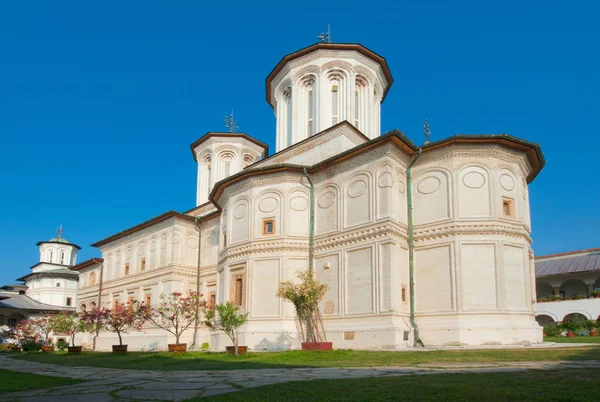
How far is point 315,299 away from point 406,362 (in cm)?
670

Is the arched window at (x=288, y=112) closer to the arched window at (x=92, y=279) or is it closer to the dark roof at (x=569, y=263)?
the arched window at (x=92, y=279)

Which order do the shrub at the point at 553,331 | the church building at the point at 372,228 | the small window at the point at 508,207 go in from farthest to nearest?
the shrub at the point at 553,331 → the small window at the point at 508,207 → the church building at the point at 372,228

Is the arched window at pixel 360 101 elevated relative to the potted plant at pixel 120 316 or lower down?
elevated

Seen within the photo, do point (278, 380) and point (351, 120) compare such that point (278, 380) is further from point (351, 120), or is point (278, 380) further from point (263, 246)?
point (351, 120)

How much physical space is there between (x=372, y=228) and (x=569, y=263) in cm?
2345

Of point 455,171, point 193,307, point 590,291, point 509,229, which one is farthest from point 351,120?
point 590,291

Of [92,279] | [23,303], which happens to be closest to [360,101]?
[92,279]

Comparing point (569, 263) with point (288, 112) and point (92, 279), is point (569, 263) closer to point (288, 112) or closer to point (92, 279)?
point (288, 112)

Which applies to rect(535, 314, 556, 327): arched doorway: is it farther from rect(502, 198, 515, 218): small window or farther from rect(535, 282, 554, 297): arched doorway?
rect(502, 198, 515, 218): small window

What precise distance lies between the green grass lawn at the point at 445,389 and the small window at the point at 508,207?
36.5 ft

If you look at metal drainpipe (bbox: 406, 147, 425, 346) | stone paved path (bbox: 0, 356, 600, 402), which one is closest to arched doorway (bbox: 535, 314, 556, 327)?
metal drainpipe (bbox: 406, 147, 425, 346)

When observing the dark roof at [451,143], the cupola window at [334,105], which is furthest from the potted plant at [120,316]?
the cupola window at [334,105]

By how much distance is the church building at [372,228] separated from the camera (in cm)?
1738

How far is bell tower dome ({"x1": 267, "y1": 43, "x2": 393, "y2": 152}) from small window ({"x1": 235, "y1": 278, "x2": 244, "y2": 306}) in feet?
25.3
